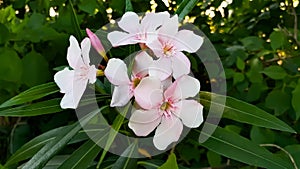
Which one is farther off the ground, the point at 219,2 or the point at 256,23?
the point at 219,2

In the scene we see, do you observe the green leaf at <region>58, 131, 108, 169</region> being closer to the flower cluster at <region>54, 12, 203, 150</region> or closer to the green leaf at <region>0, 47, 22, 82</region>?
the flower cluster at <region>54, 12, 203, 150</region>

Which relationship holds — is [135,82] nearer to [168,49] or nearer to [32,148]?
[168,49]

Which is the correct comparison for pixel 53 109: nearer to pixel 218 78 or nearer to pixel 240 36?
pixel 218 78

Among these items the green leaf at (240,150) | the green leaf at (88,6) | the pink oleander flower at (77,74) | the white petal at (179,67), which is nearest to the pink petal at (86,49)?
the pink oleander flower at (77,74)

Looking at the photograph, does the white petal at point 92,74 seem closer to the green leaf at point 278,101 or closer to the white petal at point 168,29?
the white petal at point 168,29

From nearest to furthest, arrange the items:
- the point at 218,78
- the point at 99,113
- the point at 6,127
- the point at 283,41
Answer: the point at 99,113, the point at 218,78, the point at 283,41, the point at 6,127

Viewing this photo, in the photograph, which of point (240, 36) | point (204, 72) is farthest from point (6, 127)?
point (240, 36)
